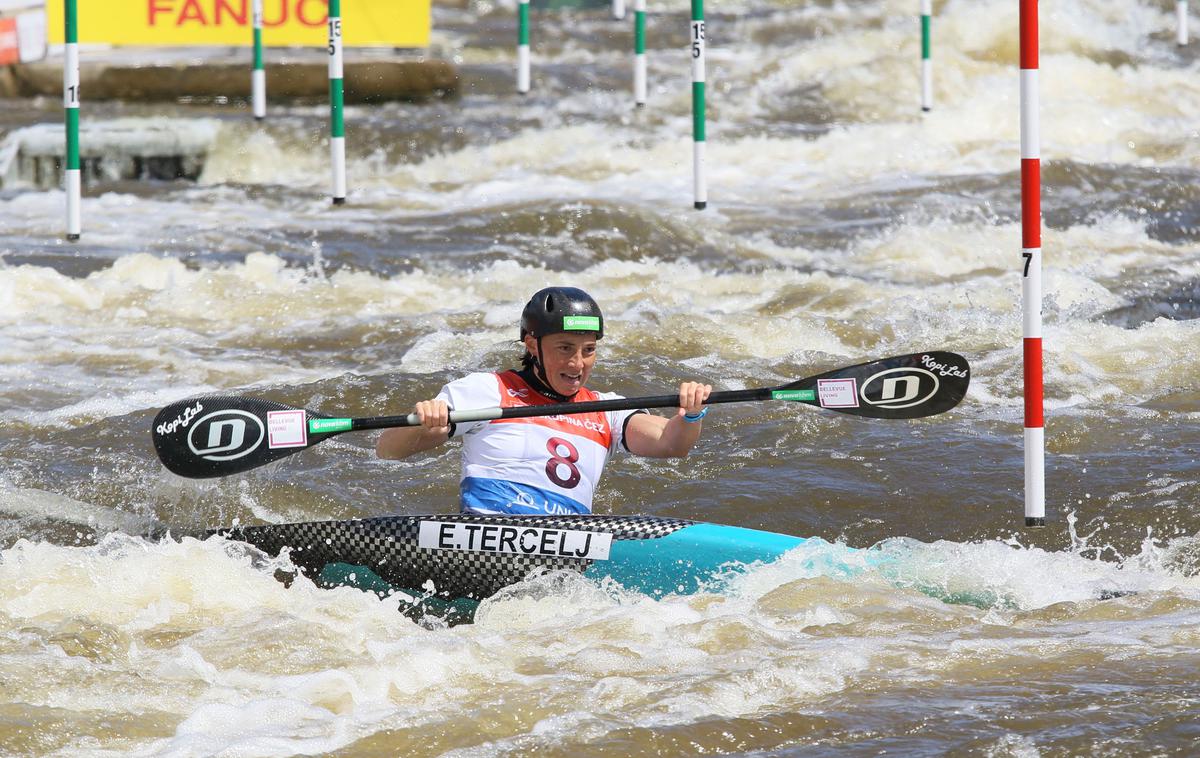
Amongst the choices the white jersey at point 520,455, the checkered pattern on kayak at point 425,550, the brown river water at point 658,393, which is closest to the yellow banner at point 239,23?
the brown river water at point 658,393

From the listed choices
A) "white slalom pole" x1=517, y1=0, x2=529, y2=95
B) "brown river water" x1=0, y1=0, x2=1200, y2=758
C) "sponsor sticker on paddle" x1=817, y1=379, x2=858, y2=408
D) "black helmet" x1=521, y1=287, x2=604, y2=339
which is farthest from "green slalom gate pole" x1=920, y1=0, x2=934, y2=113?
"black helmet" x1=521, y1=287, x2=604, y2=339

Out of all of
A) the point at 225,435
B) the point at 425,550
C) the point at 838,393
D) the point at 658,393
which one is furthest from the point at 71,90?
the point at 838,393

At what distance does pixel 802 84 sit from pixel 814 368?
8.40 m

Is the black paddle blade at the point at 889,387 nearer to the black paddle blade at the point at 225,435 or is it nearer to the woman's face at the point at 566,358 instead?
the woman's face at the point at 566,358

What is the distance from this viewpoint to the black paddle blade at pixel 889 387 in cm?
468

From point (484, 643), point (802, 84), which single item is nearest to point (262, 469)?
point (484, 643)

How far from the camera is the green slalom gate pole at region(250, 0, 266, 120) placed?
11.8 meters

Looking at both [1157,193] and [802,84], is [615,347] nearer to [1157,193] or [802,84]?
[1157,193]

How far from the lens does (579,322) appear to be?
4352 millimetres

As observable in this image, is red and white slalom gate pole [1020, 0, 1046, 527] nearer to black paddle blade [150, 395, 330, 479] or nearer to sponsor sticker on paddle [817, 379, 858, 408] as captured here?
sponsor sticker on paddle [817, 379, 858, 408]

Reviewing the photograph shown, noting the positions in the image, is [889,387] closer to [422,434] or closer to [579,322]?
[579,322]

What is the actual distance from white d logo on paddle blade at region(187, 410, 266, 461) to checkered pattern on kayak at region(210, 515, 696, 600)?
246mm

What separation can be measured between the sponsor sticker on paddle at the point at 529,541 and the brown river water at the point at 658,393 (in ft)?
0.34

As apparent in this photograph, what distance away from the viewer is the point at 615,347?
7129 mm
